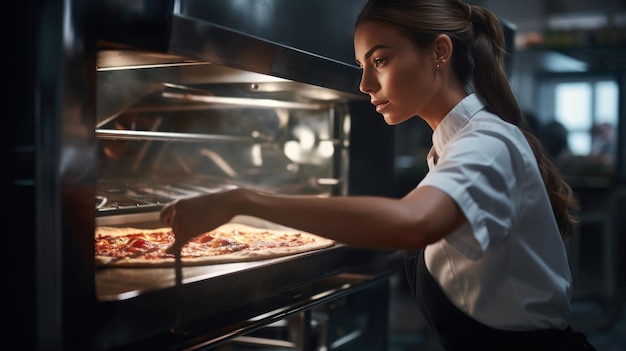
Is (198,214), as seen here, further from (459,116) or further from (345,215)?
(459,116)

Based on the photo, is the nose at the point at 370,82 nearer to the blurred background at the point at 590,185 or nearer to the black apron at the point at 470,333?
the black apron at the point at 470,333

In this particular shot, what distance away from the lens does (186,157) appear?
2.41 m

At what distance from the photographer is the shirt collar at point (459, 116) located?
54.0 inches

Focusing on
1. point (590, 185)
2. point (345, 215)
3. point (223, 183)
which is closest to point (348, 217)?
point (345, 215)

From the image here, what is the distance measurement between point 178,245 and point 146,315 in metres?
0.15

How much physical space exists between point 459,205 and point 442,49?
0.44 metres

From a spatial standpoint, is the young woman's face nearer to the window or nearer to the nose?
the nose

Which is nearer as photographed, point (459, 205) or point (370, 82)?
point (459, 205)

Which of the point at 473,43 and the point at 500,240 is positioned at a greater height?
the point at 473,43

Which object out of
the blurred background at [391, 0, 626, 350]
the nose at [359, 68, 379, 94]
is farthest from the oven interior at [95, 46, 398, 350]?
the blurred background at [391, 0, 626, 350]

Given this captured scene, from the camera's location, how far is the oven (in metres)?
1.09

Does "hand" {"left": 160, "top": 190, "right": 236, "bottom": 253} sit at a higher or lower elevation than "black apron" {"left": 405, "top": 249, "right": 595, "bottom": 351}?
higher

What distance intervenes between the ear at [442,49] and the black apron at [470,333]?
46cm

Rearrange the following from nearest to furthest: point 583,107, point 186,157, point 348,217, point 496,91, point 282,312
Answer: point 348,217 → point 496,91 → point 282,312 → point 186,157 → point 583,107
